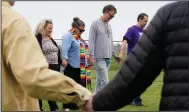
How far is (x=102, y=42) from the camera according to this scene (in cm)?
1147

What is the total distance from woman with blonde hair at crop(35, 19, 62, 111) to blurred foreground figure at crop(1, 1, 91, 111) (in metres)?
6.34

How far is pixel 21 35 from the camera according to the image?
3.62 metres

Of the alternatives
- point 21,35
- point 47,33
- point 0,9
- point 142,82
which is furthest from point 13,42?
point 47,33

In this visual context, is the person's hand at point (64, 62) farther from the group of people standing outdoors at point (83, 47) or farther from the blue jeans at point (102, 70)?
the blue jeans at point (102, 70)

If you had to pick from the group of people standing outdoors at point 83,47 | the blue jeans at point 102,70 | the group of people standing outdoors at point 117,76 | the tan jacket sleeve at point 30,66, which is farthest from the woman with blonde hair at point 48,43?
the tan jacket sleeve at point 30,66

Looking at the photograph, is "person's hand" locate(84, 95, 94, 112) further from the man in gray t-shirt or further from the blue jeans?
the blue jeans

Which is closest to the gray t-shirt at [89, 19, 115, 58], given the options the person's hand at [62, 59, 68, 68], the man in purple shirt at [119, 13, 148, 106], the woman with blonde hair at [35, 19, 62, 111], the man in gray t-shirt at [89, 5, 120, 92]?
the man in gray t-shirt at [89, 5, 120, 92]

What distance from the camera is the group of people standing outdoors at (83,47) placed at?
10.3 meters

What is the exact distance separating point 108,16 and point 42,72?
7.96m

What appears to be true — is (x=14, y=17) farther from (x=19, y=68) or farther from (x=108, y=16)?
(x=108, y=16)

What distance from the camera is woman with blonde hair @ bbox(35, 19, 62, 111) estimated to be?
10232 mm

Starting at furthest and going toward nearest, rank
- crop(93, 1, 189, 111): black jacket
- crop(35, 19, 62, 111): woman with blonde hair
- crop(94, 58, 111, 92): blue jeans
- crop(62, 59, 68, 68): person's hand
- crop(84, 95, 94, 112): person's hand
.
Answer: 1. crop(94, 58, 111, 92): blue jeans
2. crop(62, 59, 68, 68): person's hand
3. crop(35, 19, 62, 111): woman with blonde hair
4. crop(84, 95, 94, 112): person's hand
5. crop(93, 1, 189, 111): black jacket

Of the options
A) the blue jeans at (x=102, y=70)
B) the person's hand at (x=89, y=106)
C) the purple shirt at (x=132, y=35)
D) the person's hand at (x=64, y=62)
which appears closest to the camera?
the person's hand at (x=89, y=106)

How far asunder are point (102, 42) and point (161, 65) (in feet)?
25.4
